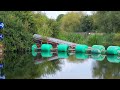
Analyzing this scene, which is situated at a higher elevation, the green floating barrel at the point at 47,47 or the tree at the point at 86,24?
the tree at the point at 86,24

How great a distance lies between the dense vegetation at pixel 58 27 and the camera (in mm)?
10258

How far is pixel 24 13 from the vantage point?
11211 mm

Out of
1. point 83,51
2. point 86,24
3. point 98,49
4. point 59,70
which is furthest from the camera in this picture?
point 86,24

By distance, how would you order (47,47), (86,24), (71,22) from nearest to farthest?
1. (47,47)
2. (86,24)
3. (71,22)

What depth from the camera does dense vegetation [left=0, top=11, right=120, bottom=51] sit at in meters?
10.3

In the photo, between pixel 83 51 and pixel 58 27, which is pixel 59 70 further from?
pixel 58 27

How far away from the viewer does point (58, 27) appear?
1316cm

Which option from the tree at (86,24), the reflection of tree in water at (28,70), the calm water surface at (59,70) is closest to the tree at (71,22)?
the tree at (86,24)

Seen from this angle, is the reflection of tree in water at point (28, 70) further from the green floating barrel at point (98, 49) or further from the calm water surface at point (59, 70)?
the green floating barrel at point (98, 49)

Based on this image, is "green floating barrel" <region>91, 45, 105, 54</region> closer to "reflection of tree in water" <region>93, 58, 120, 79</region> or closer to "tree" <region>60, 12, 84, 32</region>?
"reflection of tree in water" <region>93, 58, 120, 79</region>

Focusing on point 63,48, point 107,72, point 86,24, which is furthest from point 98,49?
point 86,24

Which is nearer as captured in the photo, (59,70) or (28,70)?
(28,70)

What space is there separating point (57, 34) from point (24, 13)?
275cm
